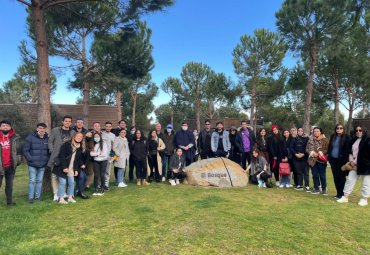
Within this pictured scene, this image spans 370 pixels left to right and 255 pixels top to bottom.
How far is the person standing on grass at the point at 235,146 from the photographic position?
337 inches

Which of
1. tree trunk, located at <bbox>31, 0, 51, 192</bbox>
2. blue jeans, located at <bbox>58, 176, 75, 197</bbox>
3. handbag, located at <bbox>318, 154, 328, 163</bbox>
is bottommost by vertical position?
blue jeans, located at <bbox>58, 176, 75, 197</bbox>

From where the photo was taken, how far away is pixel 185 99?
37.4 m

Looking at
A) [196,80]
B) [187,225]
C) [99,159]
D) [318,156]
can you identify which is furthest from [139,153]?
[196,80]

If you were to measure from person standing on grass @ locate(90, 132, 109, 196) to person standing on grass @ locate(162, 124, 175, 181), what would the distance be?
1941mm

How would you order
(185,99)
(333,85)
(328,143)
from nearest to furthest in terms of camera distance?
(328,143) < (333,85) < (185,99)

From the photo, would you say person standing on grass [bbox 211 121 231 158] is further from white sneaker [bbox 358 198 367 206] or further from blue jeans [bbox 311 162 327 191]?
white sneaker [bbox 358 198 367 206]

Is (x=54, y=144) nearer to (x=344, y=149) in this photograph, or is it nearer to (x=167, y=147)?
(x=167, y=147)

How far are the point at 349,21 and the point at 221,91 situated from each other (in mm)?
14794

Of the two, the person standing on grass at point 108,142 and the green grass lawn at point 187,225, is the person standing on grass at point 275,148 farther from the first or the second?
the person standing on grass at point 108,142

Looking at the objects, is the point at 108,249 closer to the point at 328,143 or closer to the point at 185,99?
the point at 328,143

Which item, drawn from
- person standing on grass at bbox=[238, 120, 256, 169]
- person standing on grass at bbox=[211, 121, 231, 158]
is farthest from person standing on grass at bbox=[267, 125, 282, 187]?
person standing on grass at bbox=[211, 121, 231, 158]

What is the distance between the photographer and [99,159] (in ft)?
22.6

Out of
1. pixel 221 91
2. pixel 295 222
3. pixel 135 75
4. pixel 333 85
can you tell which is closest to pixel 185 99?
pixel 221 91

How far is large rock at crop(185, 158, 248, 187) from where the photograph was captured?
789cm
